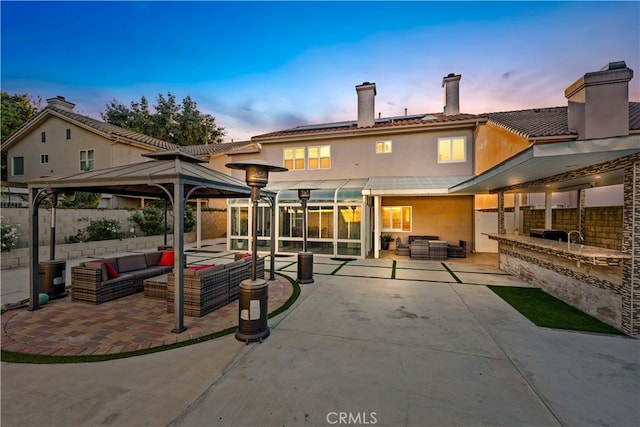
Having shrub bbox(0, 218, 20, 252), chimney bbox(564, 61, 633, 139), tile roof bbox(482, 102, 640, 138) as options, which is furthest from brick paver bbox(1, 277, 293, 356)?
tile roof bbox(482, 102, 640, 138)

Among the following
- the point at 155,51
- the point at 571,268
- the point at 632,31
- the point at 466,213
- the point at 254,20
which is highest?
the point at 155,51

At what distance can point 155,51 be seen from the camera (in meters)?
15.0

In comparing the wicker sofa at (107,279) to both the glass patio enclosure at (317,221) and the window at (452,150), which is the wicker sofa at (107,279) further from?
the window at (452,150)

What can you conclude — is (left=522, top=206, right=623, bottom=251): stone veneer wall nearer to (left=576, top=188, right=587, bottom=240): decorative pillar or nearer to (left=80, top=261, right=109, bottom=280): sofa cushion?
(left=576, top=188, right=587, bottom=240): decorative pillar

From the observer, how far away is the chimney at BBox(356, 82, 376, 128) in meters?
15.3

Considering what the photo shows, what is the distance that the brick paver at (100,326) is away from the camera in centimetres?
395

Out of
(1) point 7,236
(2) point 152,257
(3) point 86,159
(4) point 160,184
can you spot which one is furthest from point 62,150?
(4) point 160,184

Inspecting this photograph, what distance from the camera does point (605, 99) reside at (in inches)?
241

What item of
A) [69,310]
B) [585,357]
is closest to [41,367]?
[69,310]

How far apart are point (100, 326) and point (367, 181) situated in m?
11.9

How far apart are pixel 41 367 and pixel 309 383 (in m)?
3.45

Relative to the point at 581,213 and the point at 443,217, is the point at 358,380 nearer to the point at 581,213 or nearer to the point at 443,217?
the point at 581,213

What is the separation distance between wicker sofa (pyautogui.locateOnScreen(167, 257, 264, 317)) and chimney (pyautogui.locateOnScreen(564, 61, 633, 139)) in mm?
9233

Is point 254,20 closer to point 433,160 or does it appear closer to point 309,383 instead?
point 433,160
